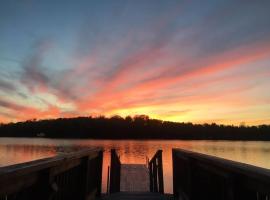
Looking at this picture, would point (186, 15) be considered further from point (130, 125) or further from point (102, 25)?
point (130, 125)

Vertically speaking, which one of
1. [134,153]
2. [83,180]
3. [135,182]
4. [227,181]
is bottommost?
[135,182]

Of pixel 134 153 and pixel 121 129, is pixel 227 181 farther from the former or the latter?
pixel 121 129

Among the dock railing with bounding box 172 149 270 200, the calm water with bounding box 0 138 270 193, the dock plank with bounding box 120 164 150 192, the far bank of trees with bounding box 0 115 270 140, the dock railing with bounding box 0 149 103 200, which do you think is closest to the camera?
the dock railing with bounding box 0 149 103 200

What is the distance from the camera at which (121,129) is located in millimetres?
166000

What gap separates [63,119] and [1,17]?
502 ft

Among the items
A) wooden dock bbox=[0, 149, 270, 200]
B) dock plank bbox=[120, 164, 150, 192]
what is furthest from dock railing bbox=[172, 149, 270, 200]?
dock plank bbox=[120, 164, 150, 192]

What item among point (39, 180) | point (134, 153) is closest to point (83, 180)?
point (39, 180)

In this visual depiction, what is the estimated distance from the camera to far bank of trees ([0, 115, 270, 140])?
156 meters

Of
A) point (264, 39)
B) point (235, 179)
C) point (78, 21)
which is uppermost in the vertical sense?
point (78, 21)

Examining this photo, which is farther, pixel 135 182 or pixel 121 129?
pixel 121 129

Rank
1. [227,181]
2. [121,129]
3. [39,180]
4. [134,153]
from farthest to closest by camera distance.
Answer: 1. [121,129]
2. [134,153]
3. [227,181]
4. [39,180]

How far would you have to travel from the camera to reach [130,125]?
167 m

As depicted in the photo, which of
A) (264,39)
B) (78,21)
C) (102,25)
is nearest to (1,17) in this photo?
(78,21)

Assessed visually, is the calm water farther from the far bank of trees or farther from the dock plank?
the far bank of trees
